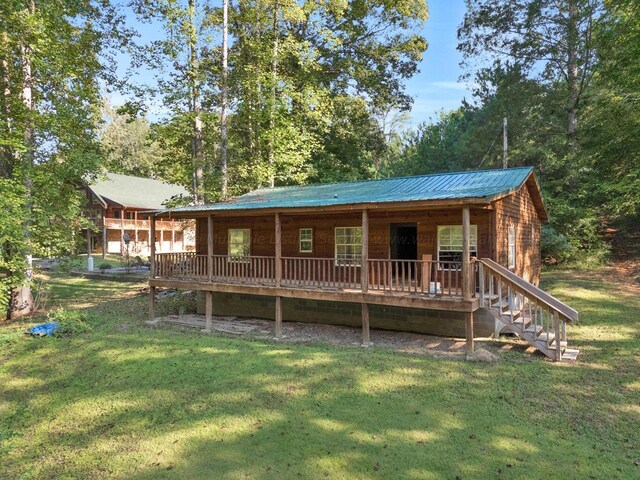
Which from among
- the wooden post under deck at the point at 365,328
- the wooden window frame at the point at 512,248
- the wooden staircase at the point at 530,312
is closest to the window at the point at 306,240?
the wooden post under deck at the point at 365,328

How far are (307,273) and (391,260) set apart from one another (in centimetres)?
387

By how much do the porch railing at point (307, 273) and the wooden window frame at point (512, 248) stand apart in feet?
6.39

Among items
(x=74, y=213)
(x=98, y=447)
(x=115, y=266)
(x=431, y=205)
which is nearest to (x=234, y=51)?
(x=74, y=213)

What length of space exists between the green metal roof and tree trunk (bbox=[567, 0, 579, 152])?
27456 millimetres

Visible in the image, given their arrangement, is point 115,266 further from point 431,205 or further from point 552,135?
point 552,135

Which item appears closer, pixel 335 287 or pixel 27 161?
pixel 335 287

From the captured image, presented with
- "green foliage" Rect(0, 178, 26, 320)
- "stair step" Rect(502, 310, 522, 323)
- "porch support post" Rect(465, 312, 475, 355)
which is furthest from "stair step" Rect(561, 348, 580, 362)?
"green foliage" Rect(0, 178, 26, 320)

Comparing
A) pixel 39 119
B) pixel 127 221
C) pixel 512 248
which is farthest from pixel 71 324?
pixel 127 221

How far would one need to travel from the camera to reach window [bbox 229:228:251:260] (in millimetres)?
14445

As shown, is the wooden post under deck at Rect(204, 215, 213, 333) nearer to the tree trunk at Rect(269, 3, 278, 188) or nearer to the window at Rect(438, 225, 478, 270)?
the window at Rect(438, 225, 478, 270)

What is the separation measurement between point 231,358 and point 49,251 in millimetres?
9351

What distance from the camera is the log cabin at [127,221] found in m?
34.1

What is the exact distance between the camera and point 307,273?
12.5 meters

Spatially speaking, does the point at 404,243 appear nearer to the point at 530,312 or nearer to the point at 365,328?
the point at 365,328
